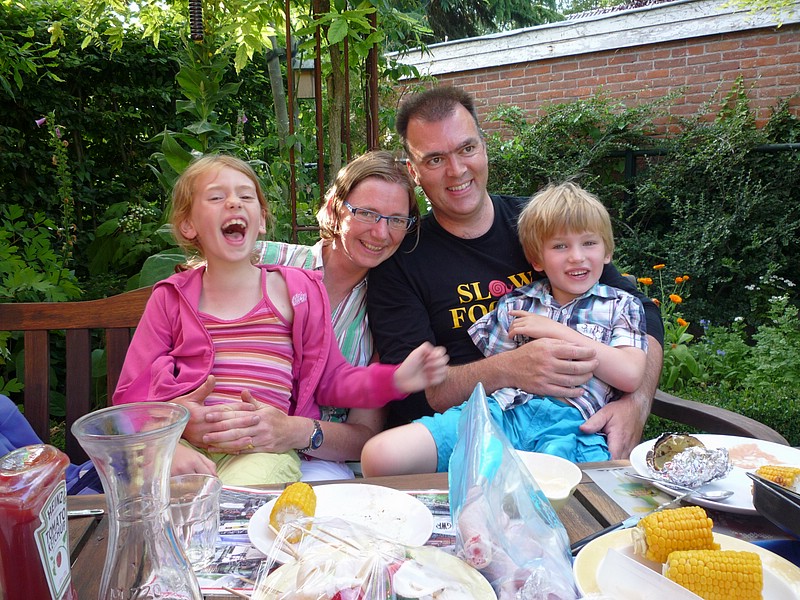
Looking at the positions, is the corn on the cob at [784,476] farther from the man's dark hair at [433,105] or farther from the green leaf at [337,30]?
the green leaf at [337,30]

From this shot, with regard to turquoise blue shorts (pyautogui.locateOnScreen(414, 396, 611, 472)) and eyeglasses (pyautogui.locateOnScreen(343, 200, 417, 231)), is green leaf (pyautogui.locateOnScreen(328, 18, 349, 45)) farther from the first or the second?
turquoise blue shorts (pyautogui.locateOnScreen(414, 396, 611, 472))

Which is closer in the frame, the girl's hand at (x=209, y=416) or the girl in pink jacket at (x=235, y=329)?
the girl's hand at (x=209, y=416)

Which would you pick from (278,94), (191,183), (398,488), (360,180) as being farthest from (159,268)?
(398,488)

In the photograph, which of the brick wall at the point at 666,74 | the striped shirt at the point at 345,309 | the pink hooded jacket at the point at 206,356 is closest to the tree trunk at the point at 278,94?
the striped shirt at the point at 345,309

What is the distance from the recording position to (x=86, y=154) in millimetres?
5203

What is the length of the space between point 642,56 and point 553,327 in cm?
582

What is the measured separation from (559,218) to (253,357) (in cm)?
114

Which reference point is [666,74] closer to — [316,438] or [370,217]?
[370,217]

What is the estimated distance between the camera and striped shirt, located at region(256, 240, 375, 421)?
2236mm

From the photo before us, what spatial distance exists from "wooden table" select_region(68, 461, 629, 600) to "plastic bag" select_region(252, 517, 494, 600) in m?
Answer: 0.33

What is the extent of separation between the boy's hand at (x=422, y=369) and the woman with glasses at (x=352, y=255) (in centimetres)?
37

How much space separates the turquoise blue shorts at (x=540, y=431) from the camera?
184 centimetres

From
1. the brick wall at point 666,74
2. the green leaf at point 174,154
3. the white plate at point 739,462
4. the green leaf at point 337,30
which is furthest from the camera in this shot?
the brick wall at point 666,74

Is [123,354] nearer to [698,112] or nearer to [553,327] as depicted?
[553,327]
